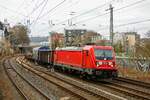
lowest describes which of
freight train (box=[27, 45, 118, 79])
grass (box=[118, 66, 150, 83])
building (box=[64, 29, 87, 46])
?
grass (box=[118, 66, 150, 83])

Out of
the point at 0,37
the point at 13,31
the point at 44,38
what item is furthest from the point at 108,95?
the point at 44,38

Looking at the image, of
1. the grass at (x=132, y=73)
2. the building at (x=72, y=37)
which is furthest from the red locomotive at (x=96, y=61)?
the building at (x=72, y=37)

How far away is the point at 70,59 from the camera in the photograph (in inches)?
1219

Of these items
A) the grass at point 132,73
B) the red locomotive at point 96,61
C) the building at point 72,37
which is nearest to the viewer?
the red locomotive at point 96,61

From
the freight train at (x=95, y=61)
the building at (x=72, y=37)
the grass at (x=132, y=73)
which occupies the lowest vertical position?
the grass at (x=132, y=73)

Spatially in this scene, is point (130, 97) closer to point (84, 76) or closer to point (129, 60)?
point (84, 76)

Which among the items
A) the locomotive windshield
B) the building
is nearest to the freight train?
the locomotive windshield

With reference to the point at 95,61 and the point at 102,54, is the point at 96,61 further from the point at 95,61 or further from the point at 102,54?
the point at 102,54

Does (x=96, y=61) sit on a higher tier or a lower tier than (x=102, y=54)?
lower

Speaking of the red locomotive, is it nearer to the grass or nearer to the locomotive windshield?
the locomotive windshield

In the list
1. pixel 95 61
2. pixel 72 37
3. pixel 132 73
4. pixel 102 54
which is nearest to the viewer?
pixel 95 61

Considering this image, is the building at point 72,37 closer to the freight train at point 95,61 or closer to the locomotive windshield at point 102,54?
the freight train at point 95,61

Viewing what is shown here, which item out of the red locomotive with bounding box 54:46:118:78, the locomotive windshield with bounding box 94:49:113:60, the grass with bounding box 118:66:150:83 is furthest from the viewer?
the grass with bounding box 118:66:150:83

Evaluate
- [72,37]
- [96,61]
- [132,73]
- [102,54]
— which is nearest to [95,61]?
[96,61]
